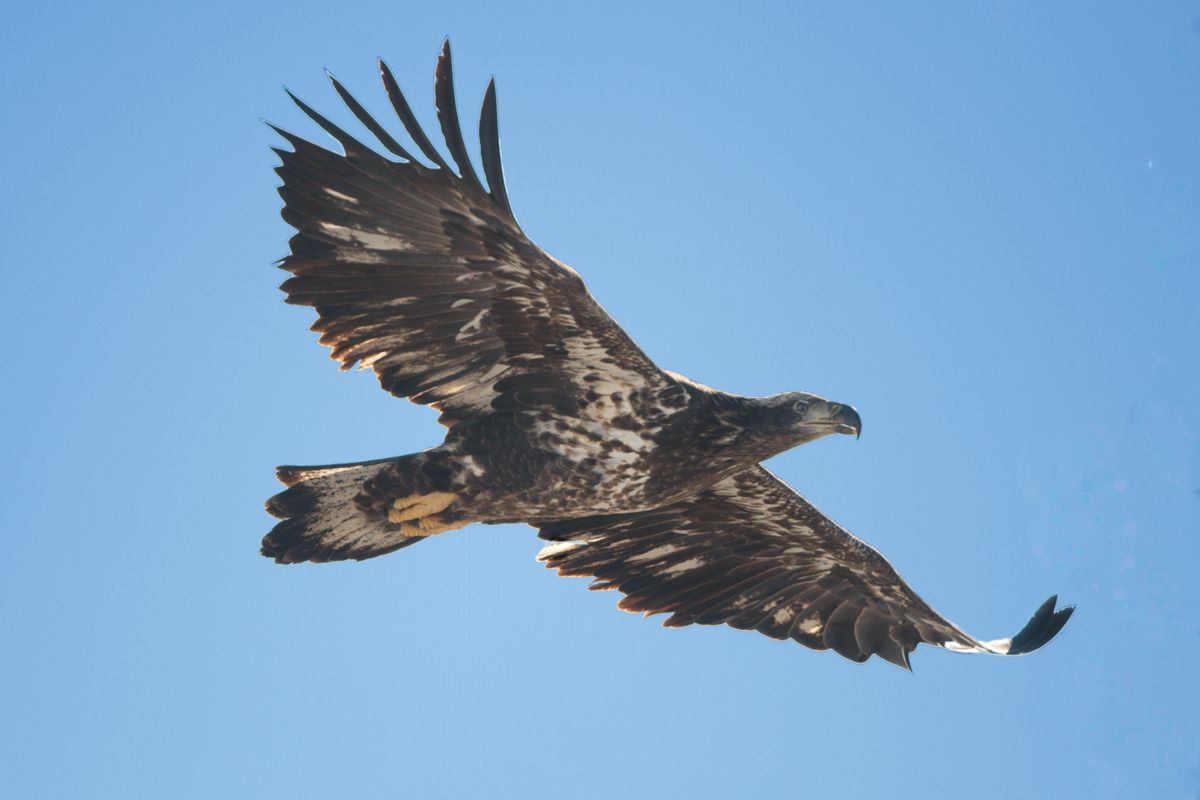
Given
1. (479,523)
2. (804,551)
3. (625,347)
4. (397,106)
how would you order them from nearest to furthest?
1. (397,106)
2. (625,347)
3. (479,523)
4. (804,551)

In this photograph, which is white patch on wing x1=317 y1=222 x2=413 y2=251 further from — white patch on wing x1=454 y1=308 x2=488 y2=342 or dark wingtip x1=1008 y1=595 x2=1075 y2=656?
dark wingtip x1=1008 y1=595 x2=1075 y2=656

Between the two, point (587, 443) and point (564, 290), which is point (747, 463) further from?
point (564, 290)

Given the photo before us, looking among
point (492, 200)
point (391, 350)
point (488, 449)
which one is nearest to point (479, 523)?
point (488, 449)

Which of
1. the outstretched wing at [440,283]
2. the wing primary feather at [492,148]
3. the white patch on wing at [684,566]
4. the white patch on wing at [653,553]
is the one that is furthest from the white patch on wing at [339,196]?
the white patch on wing at [684,566]

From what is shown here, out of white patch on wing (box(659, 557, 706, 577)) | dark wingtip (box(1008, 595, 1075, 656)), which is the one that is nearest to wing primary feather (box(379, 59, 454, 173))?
white patch on wing (box(659, 557, 706, 577))

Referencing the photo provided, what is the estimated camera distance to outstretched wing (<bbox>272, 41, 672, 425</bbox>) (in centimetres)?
961

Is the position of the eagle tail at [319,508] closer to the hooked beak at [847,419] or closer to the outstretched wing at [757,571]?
the outstretched wing at [757,571]

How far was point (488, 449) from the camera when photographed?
34.7 ft

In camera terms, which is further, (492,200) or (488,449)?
(488,449)

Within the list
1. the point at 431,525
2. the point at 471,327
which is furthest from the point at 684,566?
the point at 471,327

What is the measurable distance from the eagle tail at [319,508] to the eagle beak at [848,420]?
2983mm

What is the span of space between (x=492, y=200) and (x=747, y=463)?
2.68 m

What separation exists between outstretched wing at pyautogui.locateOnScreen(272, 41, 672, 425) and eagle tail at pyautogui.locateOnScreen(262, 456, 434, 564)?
25.1 inches

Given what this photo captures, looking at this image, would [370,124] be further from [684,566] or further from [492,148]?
[684,566]
